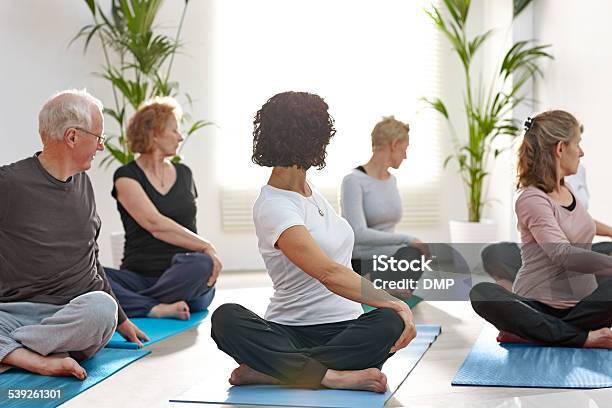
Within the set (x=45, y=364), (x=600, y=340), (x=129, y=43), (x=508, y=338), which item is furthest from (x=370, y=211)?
(x=129, y=43)

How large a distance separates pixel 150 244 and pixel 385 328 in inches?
79.2

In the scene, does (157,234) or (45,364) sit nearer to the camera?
(45,364)

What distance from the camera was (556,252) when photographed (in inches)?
140

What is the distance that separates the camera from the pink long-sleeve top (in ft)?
11.6

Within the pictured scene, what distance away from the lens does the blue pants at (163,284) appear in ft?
14.6

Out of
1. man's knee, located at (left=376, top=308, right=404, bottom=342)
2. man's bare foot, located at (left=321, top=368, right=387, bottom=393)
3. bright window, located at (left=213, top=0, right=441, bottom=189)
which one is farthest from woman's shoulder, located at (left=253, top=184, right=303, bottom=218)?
bright window, located at (left=213, top=0, right=441, bottom=189)

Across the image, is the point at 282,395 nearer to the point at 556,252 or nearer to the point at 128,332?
the point at 128,332

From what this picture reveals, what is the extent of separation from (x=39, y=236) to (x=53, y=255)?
87 millimetres

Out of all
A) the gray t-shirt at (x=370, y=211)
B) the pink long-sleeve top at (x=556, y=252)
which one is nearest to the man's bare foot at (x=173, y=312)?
the gray t-shirt at (x=370, y=211)

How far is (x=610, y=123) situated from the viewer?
17.2 feet

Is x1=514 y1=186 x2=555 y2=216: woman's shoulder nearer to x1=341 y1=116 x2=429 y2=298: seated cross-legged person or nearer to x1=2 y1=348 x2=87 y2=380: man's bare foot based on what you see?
x1=341 y1=116 x2=429 y2=298: seated cross-legged person

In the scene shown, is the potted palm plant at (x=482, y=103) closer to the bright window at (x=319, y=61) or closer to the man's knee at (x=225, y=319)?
the bright window at (x=319, y=61)

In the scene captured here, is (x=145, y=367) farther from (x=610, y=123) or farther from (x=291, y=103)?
(x=610, y=123)

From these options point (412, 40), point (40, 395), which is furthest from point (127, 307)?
point (412, 40)
